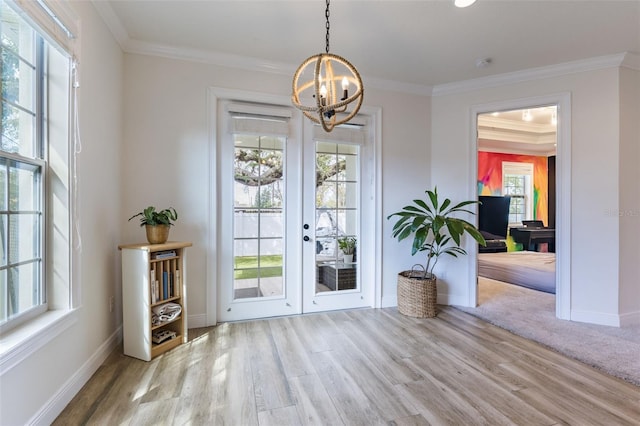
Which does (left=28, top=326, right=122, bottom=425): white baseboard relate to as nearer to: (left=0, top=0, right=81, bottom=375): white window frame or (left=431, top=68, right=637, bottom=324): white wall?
(left=0, top=0, right=81, bottom=375): white window frame

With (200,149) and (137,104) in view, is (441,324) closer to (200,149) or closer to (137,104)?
(200,149)

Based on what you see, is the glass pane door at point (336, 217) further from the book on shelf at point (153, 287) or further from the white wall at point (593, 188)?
the white wall at point (593, 188)

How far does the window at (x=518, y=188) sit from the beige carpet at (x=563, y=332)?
172 inches

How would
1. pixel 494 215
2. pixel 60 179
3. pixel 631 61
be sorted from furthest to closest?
pixel 494 215
pixel 631 61
pixel 60 179

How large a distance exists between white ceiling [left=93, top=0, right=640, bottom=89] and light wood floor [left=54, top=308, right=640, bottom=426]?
107 inches

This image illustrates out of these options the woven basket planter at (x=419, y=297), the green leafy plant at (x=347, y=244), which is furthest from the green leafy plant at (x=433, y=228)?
the green leafy plant at (x=347, y=244)

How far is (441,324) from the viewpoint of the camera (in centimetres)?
312

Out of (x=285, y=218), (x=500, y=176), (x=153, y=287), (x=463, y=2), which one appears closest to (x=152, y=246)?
(x=153, y=287)

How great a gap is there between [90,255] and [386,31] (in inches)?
116

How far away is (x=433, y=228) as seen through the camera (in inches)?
128

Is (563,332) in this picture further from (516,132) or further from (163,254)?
(516,132)

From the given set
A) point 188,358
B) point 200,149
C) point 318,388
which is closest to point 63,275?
point 188,358

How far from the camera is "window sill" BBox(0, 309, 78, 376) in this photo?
1.36 meters

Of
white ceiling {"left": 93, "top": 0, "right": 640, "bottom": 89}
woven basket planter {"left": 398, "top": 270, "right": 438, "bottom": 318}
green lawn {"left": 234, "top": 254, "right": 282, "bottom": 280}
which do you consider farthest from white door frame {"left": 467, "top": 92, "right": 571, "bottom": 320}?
green lawn {"left": 234, "top": 254, "right": 282, "bottom": 280}
